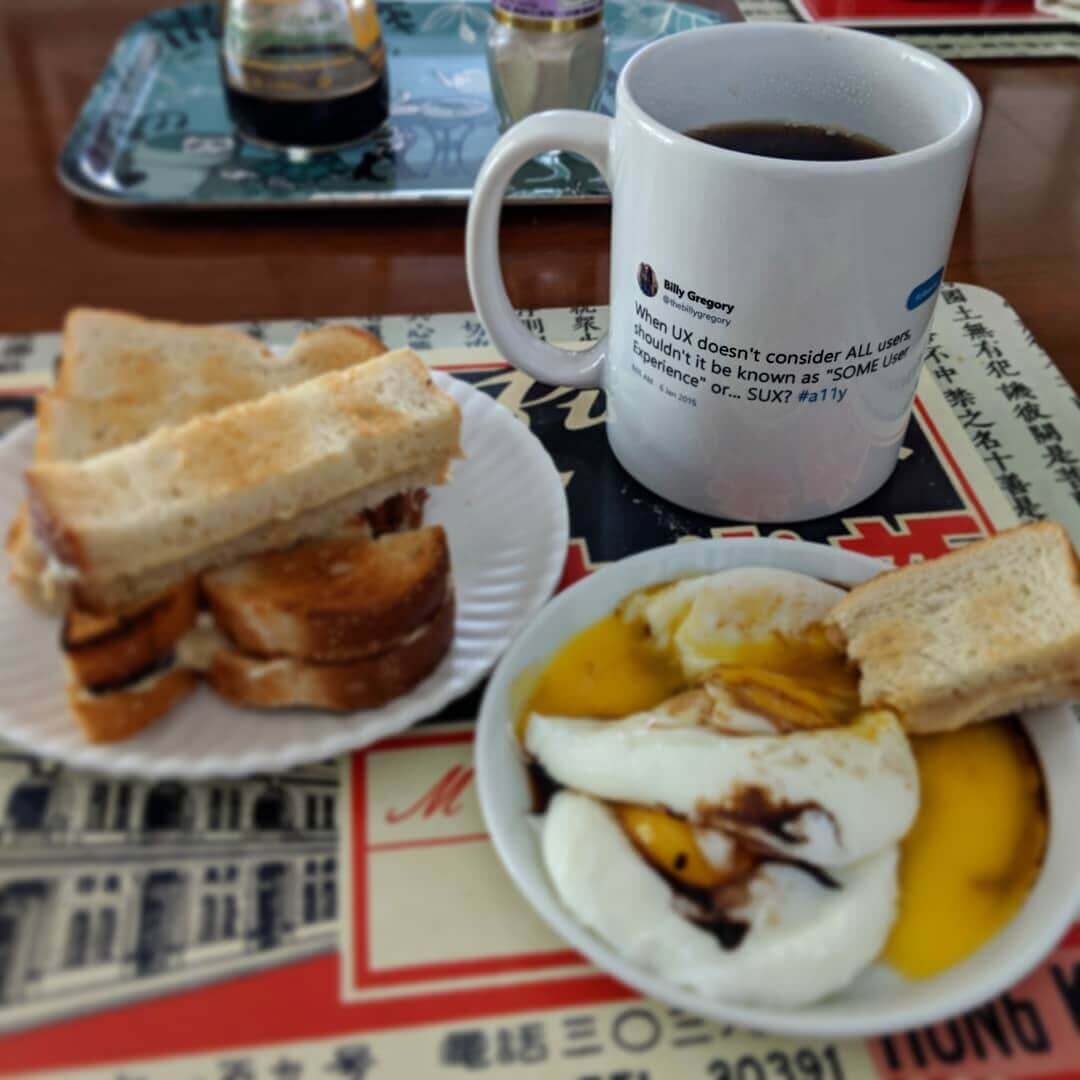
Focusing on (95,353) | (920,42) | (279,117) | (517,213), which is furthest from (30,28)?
(920,42)

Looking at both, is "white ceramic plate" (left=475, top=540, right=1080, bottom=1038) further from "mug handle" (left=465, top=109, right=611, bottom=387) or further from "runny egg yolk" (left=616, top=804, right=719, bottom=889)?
"mug handle" (left=465, top=109, right=611, bottom=387)

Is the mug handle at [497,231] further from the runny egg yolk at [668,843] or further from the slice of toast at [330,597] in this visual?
the runny egg yolk at [668,843]

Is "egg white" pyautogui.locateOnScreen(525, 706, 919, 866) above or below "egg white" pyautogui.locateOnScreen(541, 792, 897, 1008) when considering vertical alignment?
above

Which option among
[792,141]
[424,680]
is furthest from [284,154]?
[424,680]

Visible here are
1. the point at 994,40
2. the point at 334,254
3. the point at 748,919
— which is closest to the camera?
the point at 748,919

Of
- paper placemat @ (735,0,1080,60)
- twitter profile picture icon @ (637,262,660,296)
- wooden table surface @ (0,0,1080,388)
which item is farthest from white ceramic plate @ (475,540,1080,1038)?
paper placemat @ (735,0,1080,60)

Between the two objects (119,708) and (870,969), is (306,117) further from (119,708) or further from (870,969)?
(870,969)

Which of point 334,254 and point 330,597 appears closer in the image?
point 330,597
